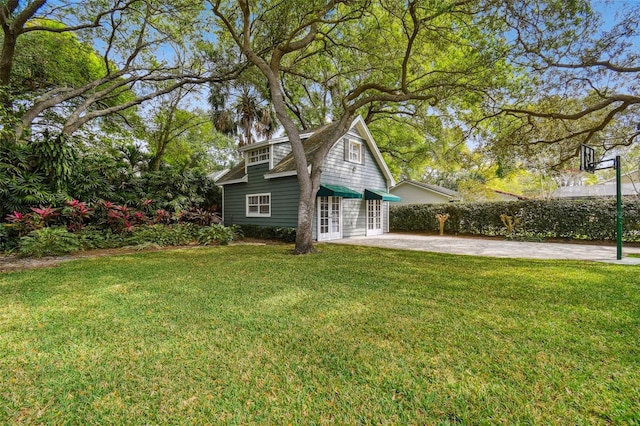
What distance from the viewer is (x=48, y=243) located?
7602 mm

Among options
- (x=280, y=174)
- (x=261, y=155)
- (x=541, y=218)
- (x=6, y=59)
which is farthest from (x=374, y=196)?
(x=6, y=59)

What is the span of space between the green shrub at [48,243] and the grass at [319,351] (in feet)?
10.2

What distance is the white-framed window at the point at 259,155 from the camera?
12.9 m

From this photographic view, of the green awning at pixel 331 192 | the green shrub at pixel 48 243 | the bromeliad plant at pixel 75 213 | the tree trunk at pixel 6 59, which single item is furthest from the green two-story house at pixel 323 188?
the tree trunk at pixel 6 59

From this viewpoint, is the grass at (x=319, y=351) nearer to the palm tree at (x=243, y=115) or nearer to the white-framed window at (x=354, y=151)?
the white-framed window at (x=354, y=151)

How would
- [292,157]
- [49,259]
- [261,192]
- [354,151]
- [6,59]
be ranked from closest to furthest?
[49,259]
[6,59]
[292,157]
[261,192]
[354,151]

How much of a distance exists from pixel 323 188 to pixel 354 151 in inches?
146

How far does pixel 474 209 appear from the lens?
14047mm

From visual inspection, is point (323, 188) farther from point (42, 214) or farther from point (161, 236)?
point (42, 214)

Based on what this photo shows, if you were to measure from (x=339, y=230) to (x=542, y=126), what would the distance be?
8.79 meters

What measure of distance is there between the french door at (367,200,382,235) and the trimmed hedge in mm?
2428

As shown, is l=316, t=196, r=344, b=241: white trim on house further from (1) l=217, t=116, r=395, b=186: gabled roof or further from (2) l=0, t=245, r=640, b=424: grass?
(2) l=0, t=245, r=640, b=424: grass

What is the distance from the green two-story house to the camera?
11828 millimetres

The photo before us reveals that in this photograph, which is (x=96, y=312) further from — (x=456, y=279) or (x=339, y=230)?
(x=339, y=230)
